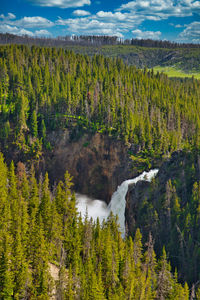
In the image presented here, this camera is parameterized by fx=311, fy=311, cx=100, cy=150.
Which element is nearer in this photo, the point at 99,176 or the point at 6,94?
the point at 99,176

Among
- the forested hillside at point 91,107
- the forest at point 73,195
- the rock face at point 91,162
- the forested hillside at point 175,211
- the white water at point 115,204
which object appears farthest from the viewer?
the forested hillside at point 91,107

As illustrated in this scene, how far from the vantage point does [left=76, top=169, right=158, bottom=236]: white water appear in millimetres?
87500

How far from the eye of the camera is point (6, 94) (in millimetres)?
132375

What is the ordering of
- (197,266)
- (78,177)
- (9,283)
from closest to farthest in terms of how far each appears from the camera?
(9,283) < (197,266) < (78,177)

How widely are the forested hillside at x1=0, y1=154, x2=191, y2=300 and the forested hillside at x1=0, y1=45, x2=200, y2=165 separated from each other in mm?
53868

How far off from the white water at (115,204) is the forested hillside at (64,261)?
29.4 m

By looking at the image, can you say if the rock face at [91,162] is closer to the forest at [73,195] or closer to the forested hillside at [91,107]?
the forest at [73,195]

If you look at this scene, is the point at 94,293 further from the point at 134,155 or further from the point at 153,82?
the point at 153,82

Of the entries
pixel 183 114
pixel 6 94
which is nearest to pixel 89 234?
pixel 183 114

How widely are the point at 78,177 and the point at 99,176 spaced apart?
26.8ft

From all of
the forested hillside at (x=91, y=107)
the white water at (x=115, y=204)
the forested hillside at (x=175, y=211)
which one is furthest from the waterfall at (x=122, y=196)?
the forested hillside at (x=91, y=107)

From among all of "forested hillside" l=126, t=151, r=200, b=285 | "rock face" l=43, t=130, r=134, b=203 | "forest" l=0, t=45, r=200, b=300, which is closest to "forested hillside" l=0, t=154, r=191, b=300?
"forest" l=0, t=45, r=200, b=300

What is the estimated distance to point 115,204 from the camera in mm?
93562

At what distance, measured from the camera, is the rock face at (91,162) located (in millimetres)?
105750
